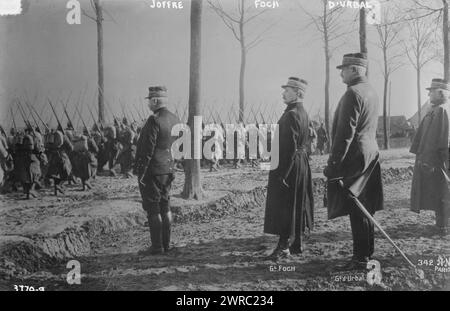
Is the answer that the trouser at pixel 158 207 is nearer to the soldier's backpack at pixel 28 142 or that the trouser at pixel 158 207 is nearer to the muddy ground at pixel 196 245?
the muddy ground at pixel 196 245

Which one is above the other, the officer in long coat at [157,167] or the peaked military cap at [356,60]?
the peaked military cap at [356,60]

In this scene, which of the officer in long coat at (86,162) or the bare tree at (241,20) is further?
the officer in long coat at (86,162)

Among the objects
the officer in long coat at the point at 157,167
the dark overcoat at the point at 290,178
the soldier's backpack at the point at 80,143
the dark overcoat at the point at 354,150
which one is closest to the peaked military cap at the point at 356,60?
the dark overcoat at the point at 354,150

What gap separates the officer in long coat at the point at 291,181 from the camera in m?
3.63

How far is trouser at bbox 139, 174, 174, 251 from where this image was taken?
373cm

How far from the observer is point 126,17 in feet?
13.7

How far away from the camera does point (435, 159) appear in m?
4.19

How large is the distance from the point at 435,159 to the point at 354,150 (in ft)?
4.10

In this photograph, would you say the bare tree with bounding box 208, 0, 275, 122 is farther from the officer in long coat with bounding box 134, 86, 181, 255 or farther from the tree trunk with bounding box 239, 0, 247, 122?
the officer in long coat with bounding box 134, 86, 181, 255

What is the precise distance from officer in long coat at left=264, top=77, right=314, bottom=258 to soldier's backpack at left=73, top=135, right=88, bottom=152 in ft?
7.68

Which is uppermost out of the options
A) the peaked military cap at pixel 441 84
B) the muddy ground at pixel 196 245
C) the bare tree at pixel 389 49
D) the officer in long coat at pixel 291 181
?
the bare tree at pixel 389 49

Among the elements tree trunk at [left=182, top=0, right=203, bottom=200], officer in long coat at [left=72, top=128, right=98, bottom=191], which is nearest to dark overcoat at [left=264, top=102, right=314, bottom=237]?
tree trunk at [left=182, top=0, right=203, bottom=200]

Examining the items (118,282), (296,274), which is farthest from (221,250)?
(118,282)
